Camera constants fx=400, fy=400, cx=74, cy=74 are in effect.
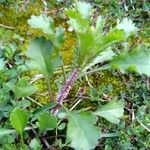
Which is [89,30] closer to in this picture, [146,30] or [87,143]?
[87,143]

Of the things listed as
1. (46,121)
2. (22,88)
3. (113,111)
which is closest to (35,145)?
(46,121)

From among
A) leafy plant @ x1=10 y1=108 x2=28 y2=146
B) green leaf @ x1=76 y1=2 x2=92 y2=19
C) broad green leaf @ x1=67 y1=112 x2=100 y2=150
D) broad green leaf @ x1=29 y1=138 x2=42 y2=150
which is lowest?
broad green leaf @ x1=29 y1=138 x2=42 y2=150

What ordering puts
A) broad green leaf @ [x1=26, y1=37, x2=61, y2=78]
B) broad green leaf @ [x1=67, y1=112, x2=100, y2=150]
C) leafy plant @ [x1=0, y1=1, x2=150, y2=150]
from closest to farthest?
broad green leaf @ [x1=67, y1=112, x2=100, y2=150]
leafy plant @ [x1=0, y1=1, x2=150, y2=150]
broad green leaf @ [x1=26, y1=37, x2=61, y2=78]

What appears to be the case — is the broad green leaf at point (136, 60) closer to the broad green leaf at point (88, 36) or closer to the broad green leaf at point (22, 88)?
the broad green leaf at point (88, 36)

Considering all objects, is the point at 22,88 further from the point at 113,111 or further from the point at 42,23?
the point at 113,111

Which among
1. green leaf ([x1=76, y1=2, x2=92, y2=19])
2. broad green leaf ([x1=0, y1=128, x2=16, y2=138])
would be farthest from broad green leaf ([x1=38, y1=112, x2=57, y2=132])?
green leaf ([x1=76, y1=2, x2=92, y2=19])

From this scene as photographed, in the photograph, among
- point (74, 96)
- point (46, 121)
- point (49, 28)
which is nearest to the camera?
point (46, 121)

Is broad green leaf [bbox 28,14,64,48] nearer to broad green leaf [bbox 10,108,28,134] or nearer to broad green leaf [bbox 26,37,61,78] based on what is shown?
broad green leaf [bbox 26,37,61,78]
